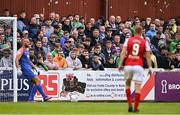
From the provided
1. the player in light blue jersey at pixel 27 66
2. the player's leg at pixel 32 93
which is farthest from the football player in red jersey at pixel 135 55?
the player's leg at pixel 32 93

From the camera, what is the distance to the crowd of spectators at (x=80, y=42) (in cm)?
2592

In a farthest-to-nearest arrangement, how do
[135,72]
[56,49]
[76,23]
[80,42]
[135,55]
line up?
[76,23] < [80,42] < [56,49] < [135,72] < [135,55]

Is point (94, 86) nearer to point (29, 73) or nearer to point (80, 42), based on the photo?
point (80, 42)

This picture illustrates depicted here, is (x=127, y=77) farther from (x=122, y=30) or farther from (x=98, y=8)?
(x=98, y=8)

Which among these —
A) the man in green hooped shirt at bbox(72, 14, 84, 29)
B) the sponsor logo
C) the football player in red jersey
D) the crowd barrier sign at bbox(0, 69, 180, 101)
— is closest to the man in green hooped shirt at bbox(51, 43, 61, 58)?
the crowd barrier sign at bbox(0, 69, 180, 101)

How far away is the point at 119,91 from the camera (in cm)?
2639

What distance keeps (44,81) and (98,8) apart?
→ 10350 millimetres

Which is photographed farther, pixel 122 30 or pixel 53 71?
pixel 122 30

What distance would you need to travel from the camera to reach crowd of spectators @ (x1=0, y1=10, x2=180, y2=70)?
2592cm

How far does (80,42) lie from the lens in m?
27.9

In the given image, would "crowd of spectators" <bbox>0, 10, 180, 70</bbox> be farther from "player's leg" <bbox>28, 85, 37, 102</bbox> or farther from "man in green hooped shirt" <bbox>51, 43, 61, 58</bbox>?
"player's leg" <bbox>28, 85, 37, 102</bbox>

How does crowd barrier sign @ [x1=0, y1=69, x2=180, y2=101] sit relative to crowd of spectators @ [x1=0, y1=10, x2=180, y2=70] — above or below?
below

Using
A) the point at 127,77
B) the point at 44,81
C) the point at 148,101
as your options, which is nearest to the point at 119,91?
the point at 148,101

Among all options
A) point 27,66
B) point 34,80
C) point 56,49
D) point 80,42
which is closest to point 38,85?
point 34,80
